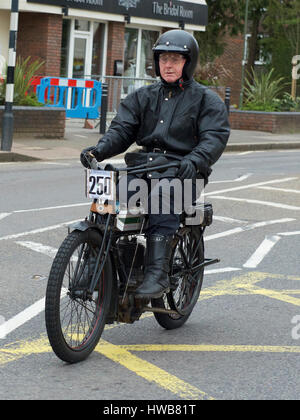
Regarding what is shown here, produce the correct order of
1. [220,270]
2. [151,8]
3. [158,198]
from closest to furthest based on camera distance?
[158,198] → [220,270] → [151,8]

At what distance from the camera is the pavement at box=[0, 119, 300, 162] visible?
17047mm

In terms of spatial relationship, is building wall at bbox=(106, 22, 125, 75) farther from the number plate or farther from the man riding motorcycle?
the number plate

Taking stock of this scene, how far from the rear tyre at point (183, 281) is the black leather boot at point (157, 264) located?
0.96 feet

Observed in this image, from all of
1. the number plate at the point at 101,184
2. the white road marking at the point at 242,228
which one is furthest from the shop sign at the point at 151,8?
the number plate at the point at 101,184

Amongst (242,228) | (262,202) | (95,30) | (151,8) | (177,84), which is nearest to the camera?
(177,84)

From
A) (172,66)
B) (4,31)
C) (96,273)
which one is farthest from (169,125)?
(4,31)

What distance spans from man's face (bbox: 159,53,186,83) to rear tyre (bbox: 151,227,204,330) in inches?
39.6

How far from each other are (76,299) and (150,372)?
23.3 inches

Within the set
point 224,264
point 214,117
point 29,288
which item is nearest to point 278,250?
point 224,264

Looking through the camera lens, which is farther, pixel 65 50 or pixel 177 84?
pixel 65 50

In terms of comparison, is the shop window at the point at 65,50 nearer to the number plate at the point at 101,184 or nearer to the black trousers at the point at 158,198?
the black trousers at the point at 158,198

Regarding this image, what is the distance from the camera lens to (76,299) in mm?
5012

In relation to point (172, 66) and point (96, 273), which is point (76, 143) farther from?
point (96, 273)

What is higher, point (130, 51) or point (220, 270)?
point (130, 51)
